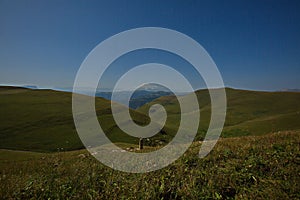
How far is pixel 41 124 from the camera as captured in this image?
106m

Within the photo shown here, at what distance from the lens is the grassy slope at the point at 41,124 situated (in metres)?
83.5

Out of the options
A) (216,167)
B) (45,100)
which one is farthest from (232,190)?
(45,100)

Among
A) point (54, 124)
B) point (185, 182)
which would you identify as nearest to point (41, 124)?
point (54, 124)

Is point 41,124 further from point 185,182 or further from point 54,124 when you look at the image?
point 185,182

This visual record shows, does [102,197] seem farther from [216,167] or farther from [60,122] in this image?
[60,122]

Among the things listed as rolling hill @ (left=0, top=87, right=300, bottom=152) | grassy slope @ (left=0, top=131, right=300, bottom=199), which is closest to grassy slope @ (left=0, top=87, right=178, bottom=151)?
rolling hill @ (left=0, top=87, right=300, bottom=152)

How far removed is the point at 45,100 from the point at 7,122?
1850 inches

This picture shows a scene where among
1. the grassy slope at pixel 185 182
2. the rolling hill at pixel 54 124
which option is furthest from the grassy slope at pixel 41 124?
the grassy slope at pixel 185 182

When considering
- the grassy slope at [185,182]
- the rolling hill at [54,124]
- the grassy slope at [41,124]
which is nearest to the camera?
the grassy slope at [185,182]

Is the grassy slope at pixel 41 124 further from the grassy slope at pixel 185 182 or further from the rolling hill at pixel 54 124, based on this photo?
the grassy slope at pixel 185 182

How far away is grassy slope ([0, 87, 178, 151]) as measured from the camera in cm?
8350

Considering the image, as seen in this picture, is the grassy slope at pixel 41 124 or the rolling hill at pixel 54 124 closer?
the rolling hill at pixel 54 124

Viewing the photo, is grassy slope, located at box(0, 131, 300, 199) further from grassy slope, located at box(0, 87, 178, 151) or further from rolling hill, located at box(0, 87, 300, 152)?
grassy slope, located at box(0, 87, 178, 151)

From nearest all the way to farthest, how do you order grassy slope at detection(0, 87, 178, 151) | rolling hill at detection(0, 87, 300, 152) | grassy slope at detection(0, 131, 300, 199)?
grassy slope at detection(0, 131, 300, 199)
rolling hill at detection(0, 87, 300, 152)
grassy slope at detection(0, 87, 178, 151)
